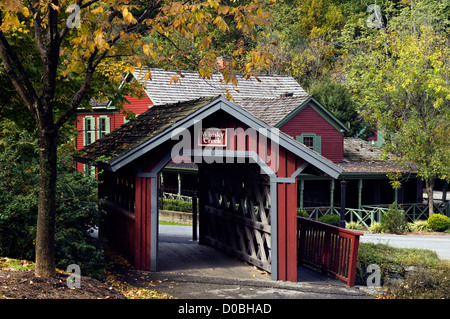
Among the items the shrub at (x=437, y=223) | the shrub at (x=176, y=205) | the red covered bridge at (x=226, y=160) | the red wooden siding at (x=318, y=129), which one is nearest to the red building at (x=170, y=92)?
the red wooden siding at (x=318, y=129)

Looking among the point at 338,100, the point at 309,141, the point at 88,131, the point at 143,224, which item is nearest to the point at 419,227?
the point at 309,141

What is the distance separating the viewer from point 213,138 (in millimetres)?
13820

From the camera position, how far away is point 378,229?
92.4 ft

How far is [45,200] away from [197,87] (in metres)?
24.7

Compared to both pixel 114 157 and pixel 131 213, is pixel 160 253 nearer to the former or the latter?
pixel 131 213

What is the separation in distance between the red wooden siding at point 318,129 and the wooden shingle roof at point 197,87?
314 cm

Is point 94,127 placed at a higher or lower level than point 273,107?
lower

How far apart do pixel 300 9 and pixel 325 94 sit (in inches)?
886

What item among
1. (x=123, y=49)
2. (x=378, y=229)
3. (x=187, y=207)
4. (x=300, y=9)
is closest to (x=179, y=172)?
(x=187, y=207)

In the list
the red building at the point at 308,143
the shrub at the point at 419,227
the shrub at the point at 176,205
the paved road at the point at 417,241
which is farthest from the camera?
the red building at the point at 308,143

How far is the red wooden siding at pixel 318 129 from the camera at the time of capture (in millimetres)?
32156

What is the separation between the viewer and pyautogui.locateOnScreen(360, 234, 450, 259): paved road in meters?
22.8

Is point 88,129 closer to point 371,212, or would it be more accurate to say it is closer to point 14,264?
point 371,212

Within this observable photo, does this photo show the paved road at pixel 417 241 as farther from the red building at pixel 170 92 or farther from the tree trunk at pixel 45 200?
the tree trunk at pixel 45 200
